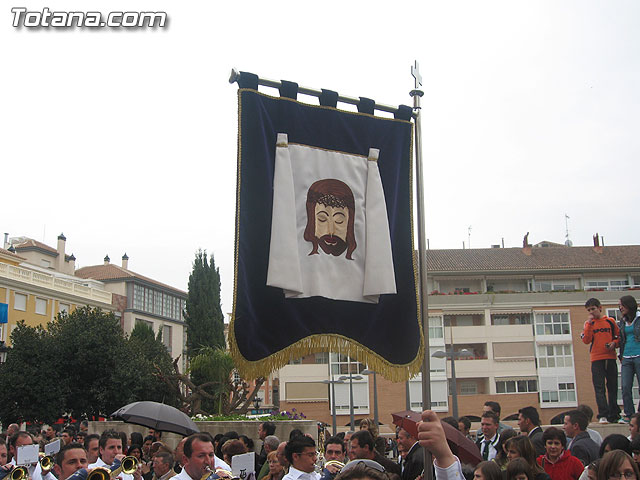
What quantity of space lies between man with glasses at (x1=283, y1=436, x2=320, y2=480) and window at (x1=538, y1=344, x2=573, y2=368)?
44630 millimetres

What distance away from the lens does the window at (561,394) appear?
46688 mm

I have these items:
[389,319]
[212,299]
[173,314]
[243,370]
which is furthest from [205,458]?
[173,314]

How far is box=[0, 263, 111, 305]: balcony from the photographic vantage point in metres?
43.9

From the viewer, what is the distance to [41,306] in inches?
1848

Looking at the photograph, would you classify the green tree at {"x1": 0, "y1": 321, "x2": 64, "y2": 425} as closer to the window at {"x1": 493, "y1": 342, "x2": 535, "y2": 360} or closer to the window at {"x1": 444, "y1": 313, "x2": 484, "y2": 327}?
the window at {"x1": 444, "y1": 313, "x2": 484, "y2": 327}

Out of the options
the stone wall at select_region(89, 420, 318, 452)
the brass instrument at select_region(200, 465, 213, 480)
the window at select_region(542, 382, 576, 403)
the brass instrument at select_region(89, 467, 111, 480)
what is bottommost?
the window at select_region(542, 382, 576, 403)

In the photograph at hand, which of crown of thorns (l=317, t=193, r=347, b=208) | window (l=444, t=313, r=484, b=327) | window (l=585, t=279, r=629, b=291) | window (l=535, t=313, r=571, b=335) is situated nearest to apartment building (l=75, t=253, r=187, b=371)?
window (l=444, t=313, r=484, b=327)

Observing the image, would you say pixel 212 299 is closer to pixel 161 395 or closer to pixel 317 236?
pixel 161 395

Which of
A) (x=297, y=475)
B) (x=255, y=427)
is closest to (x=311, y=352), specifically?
(x=297, y=475)

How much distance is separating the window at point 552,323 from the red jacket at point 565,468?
1739 inches

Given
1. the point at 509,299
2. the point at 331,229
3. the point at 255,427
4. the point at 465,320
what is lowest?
the point at 255,427

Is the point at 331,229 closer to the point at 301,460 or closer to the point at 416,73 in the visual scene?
the point at 416,73

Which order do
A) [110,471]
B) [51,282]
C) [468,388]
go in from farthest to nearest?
[51,282] → [468,388] → [110,471]

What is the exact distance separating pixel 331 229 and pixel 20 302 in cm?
4414
